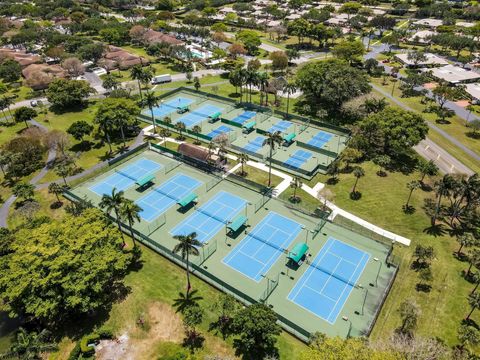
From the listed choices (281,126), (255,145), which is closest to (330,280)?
(255,145)

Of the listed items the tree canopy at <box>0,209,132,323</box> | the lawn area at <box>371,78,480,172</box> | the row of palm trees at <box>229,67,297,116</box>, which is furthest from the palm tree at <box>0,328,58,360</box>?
the lawn area at <box>371,78,480,172</box>

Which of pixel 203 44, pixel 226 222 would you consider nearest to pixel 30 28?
pixel 203 44

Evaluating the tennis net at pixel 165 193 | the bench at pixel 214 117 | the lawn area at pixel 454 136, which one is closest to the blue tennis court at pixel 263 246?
the tennis net at pixel 165 193

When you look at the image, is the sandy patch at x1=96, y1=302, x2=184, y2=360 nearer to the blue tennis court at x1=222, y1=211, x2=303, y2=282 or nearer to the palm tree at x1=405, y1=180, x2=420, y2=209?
the blue tennis court at x1=222, y1=211, x2=303, y2=282

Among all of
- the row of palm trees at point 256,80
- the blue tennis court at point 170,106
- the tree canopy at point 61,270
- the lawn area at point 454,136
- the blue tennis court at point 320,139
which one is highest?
the row of palm trees at point 256,80

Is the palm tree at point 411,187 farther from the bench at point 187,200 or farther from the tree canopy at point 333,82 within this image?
the bench at point 187,200

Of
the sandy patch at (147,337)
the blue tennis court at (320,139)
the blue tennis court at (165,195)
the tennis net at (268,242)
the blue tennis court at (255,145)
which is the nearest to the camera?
the sandy patch at (147,337)
